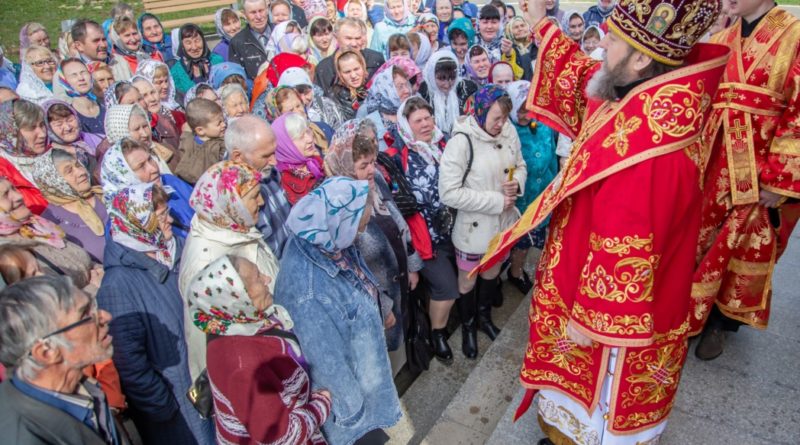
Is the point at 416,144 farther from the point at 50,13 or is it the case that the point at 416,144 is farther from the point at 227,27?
the point at 50,13

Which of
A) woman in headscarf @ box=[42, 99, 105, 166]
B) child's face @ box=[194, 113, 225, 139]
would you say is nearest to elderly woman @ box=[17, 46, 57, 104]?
woman in headscarf @ box=[42, 99, 105, 166]

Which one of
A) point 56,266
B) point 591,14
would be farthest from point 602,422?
point 591,14

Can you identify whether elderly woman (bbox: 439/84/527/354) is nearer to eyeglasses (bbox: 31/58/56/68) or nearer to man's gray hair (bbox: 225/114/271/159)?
man's gray hair (bbox: 225/114/271/159)

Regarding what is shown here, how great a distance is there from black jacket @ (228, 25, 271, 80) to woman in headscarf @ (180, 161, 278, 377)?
5.13m

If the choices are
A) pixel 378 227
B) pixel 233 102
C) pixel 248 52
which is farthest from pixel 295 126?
pixel 248 52

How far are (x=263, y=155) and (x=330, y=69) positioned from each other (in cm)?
286

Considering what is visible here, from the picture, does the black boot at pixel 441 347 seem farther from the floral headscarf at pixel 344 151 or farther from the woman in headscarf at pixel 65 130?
the woman in headscarf at pixel 65 130

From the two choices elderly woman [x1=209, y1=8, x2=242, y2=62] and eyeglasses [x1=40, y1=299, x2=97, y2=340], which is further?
elderly woman [x1=209, y1=8, x2=242, y2=62]

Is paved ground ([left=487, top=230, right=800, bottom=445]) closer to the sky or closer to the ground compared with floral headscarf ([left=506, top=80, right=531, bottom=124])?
closer to the ground

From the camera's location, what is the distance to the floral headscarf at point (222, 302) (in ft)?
6.39

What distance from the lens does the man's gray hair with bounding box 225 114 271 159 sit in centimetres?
345

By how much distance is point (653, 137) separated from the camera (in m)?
1.85

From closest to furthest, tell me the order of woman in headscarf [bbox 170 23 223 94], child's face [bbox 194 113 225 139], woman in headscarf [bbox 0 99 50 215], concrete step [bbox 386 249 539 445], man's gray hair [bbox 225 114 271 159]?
concrete step [bbox 386 249 539 445] < man's gray hair [bbox 225 114 271 159] < woman in headscarf [bbox 0 99 50 215] < child's face [bbox 194 113 225 139] < woman in headscarf [bbox 170 23 223 94]

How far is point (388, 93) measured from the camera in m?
4.60
